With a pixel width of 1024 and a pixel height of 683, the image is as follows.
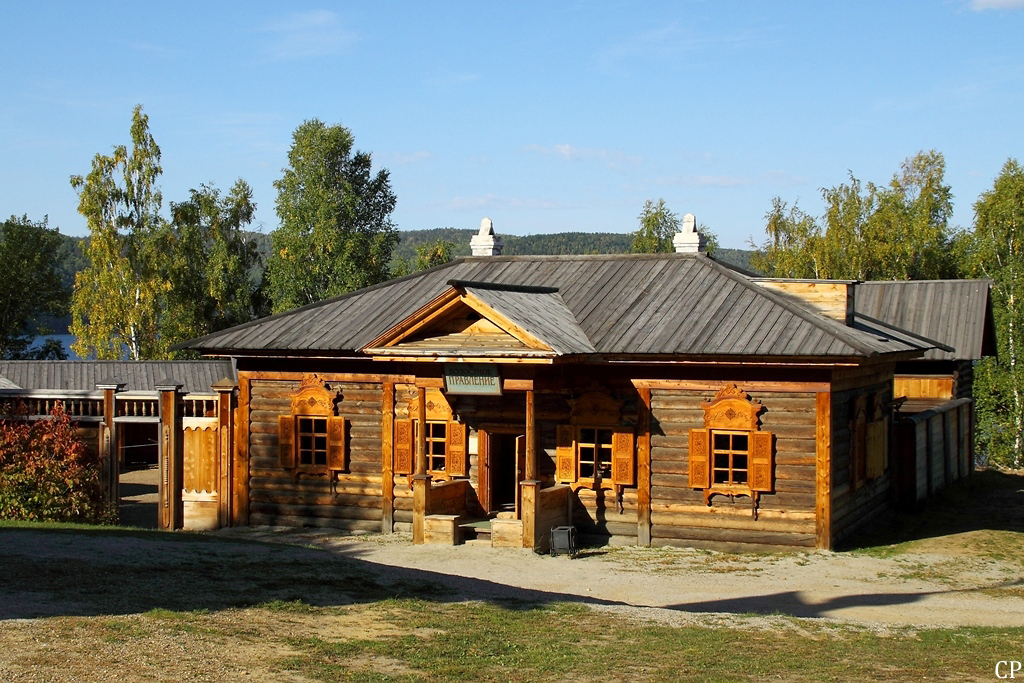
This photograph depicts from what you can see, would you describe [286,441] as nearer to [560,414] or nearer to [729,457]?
[560,414]

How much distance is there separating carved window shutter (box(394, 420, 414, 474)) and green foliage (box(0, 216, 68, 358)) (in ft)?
121

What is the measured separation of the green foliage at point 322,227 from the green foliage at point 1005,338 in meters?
24.9

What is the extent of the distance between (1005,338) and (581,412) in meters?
25.3

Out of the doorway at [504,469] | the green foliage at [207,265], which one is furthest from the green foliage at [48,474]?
the green foliage at [207,265]

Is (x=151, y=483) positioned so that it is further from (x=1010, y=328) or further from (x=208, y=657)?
(x=1010, y=328)

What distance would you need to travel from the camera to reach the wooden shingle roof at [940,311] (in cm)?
3161

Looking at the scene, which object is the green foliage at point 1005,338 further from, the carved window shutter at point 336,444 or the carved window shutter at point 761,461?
the carved window shutter at point 336,444

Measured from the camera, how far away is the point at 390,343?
20531mm

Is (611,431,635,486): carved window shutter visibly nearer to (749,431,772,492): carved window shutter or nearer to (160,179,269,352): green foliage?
(749,431,772,492): carved window shutter

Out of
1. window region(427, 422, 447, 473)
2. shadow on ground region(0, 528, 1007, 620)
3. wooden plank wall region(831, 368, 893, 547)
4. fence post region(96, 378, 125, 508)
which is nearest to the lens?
shadow on ground region(0, 528, 1007, 620)

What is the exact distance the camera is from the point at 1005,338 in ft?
133

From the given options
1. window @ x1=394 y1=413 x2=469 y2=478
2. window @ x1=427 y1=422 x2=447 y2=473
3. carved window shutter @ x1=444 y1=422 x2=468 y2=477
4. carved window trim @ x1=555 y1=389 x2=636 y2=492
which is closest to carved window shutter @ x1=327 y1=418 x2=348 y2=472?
window @ x1=394 y1=413 x2=469 y2=478

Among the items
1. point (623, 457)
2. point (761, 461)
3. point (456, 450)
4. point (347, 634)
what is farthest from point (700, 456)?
point (347, 634)

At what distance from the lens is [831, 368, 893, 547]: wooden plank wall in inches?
777
